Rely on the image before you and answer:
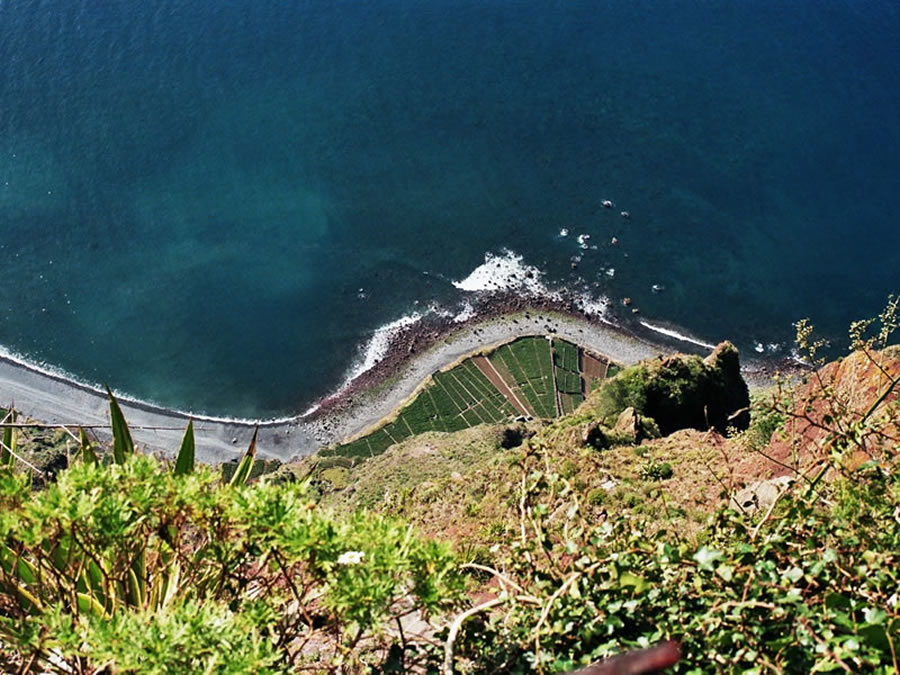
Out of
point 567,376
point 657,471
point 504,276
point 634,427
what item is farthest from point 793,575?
point 504,276

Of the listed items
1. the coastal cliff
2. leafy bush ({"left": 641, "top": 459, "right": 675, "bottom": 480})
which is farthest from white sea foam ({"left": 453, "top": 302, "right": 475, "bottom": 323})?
the coastal cliff

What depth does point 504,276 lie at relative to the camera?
55625 millimetres

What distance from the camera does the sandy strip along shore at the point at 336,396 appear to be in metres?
49.2

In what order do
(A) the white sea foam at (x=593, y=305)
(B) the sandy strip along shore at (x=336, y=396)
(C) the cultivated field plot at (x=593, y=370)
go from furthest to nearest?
(A) the white sea foam at (x=593, y=305)
(C) the cultivated field plot at (x=593, y=370)
(B) the sandy strip along shore at (x=336, y=396)

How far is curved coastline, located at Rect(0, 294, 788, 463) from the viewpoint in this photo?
1939 inches

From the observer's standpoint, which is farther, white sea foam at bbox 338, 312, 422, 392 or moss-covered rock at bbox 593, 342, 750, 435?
white sea foam at bbox 338, 312, 422, 392

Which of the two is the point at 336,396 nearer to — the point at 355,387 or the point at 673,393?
the point at 355,387

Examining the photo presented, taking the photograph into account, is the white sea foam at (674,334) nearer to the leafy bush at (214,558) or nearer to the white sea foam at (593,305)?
the white sea foam at (593,305)

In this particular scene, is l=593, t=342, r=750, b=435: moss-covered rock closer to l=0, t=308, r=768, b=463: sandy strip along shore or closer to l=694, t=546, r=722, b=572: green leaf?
l=0, t=308, r=768, b=463: sandy strip along shore

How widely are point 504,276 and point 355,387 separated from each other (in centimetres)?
1320

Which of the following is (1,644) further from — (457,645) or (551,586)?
(551,586)

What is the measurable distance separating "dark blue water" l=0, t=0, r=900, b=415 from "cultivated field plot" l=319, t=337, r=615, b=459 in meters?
5.47

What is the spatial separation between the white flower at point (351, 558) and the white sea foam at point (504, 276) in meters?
49.8

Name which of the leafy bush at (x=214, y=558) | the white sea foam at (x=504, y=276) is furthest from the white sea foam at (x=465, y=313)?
the leafy bush at (x=214, y=558)
